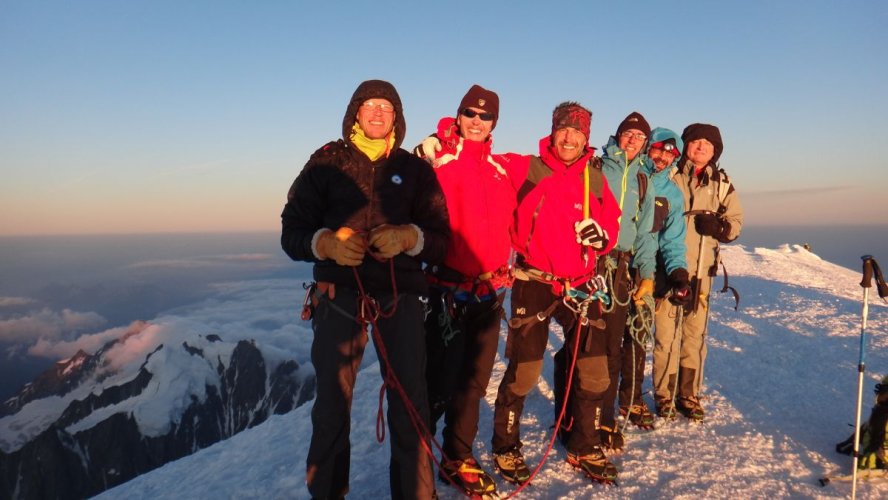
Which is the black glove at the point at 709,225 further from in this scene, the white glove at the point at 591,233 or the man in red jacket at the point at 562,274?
the white glove at the point at 591,233

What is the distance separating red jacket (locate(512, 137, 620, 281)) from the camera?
4352mm

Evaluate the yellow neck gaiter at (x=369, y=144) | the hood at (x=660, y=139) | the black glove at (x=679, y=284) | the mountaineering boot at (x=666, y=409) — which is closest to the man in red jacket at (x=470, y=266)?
the yellow neck gaiter at (x=369, y=144)

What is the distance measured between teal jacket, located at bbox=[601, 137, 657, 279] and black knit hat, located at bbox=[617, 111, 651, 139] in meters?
0.17

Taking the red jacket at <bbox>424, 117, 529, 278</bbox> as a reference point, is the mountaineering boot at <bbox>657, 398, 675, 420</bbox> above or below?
below

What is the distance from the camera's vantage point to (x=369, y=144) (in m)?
3.73

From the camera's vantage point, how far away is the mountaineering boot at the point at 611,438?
5.15 meters

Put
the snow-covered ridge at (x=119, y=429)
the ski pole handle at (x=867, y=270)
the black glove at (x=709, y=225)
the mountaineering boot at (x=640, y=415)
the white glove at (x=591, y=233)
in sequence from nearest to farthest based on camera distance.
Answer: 1. the ski pole handle at (x=867, y=270)
2. the white glove at (x=591, y=233)
3. the mountaineering boot at (x=640, y=415)
4. the black glove at (x=709, y=225)
5. the snow-covered ridge at (x=119, y=429)

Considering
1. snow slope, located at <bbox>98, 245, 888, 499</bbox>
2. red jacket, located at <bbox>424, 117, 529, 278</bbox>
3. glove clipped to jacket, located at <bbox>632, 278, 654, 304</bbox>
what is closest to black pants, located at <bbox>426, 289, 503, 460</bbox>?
red jacket, located at <bbox>424, 117, 529, 278</bbox>

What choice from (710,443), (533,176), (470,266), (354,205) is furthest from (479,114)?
(710,443)

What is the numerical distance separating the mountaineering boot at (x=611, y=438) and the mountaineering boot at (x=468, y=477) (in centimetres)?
164

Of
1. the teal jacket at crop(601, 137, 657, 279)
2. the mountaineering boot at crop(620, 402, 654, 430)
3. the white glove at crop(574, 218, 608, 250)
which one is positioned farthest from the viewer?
the mountaineering boot at crop(620, 402, 654, 430)

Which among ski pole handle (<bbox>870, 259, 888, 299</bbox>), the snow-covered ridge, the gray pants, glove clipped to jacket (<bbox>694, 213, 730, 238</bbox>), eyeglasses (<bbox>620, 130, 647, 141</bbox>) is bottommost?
the snow-covered ridge

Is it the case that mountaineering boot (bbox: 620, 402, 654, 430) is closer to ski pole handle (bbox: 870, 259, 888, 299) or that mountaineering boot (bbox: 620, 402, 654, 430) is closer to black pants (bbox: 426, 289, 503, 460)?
black pants (bbox: 426, 289, 503, 460)

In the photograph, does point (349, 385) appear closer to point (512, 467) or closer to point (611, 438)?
point (512, 467)
